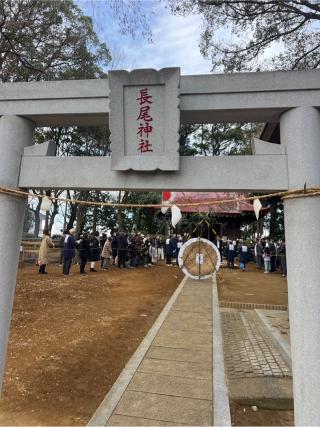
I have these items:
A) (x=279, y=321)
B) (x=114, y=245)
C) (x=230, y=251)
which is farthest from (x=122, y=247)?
(x=279, y=321)

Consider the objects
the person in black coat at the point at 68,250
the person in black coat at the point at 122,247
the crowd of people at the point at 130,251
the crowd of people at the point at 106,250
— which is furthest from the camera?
the person in black coat at the point at 122,247

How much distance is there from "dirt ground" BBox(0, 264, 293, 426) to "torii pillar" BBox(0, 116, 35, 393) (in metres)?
1.26

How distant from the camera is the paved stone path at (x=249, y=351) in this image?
5.88m

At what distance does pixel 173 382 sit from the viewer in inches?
197

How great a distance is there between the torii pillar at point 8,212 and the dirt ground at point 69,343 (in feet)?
3.97

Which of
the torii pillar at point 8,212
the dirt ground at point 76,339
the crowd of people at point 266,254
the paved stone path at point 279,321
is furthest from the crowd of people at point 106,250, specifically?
the torii pillar at point 8,212

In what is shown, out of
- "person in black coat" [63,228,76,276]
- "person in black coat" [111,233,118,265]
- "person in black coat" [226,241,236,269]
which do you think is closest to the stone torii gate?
"person in black coat" [63,228,76,276]

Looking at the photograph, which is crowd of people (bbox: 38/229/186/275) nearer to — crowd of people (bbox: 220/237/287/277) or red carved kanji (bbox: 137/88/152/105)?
crowd of people (bbox: 220/237/287/277)

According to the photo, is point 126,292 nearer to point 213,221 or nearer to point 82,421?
point 82,421

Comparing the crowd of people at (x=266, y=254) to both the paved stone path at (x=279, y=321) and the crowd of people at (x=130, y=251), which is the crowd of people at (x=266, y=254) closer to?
the crowd of people at (x=130, y=251)

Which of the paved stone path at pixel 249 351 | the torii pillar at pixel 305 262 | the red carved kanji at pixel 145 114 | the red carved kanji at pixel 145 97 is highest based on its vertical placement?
the red carved kanji at pixel 145 97

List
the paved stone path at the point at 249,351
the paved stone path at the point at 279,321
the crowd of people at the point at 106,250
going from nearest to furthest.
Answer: the paved stone path at the point at 249,351 → the paved stone path at the point at 279,321 → the crowd of people at the point at 106,250

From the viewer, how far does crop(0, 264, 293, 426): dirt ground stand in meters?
4.49

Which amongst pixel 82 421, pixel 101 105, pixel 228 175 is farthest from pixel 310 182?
pixel 82 421
